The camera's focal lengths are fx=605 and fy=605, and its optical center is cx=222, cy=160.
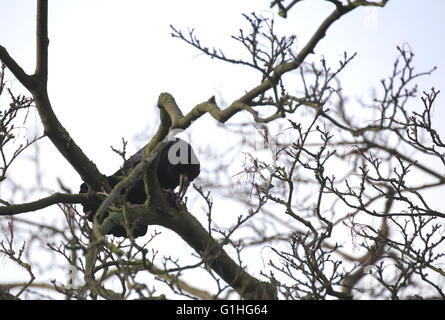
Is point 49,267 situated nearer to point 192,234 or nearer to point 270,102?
point 192,234

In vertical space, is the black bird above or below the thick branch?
above

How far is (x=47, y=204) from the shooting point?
17.6ft

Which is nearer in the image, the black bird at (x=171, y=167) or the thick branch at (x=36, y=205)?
the thick branch at (x=36, y=205)

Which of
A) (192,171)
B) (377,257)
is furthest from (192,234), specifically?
(377,257)

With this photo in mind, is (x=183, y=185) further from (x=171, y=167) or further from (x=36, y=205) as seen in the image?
(x=36, y=205)

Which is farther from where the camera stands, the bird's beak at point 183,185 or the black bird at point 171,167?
the black bird at point 171,167

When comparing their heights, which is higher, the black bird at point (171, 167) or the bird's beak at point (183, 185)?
the black bird at point (171, 167)

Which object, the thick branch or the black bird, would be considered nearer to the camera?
the thick branch

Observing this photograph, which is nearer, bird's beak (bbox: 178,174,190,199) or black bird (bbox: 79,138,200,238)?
bird's beak (bbox: 178,174,190,199)

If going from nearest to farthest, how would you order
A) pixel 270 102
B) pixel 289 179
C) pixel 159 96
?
pixel 270 102
pixel 289 179
pixel 159 96

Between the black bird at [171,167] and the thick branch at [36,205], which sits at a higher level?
the black bird at [171,167]

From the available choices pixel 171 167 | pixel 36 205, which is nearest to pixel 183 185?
pixel 171 167

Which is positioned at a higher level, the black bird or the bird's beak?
the black bird
